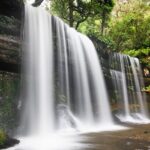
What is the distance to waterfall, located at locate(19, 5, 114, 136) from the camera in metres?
13.8

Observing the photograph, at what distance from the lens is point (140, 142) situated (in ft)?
32.7

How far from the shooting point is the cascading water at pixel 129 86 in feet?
71.4

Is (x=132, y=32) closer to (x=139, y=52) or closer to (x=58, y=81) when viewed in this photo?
(x=139, y=52)

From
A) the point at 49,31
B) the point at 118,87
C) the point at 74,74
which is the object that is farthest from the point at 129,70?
the point at 49,31

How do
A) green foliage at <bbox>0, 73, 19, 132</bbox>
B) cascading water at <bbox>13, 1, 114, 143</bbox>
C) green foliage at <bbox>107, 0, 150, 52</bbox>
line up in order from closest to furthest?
green foliage at <bbox>0, 73, 19, 132</bbox> < cascading water at <bbox>13, 1, 114, 143</bbox> < green foliage at <bbox>107, 0, 150, 52</bbox>

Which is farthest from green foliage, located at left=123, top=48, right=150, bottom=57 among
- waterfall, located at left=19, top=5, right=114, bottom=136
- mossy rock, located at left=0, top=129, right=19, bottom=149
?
mossy rock, located at left=0, top=129, right=19, bottom=149

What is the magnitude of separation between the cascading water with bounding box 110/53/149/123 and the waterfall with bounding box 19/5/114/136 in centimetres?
298

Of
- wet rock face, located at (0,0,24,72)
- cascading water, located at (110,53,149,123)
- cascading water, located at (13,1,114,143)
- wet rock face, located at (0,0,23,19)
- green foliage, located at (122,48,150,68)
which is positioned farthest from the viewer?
green foliage, located at (122,48,150,68)

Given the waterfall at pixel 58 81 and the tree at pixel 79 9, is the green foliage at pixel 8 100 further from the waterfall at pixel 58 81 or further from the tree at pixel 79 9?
the tree at pixel 79 9

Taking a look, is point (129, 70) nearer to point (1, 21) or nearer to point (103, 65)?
point (103, 65)

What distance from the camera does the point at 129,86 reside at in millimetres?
23172

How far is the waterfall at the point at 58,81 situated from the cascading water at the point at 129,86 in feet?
9.79

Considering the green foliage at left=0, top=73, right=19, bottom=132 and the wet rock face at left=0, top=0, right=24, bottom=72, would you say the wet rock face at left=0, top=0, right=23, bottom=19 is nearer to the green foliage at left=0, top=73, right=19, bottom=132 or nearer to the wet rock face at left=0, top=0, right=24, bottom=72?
the wet rock face at left=0, top=0, right=24, bottom=72

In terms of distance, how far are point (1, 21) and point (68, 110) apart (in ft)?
16.9
